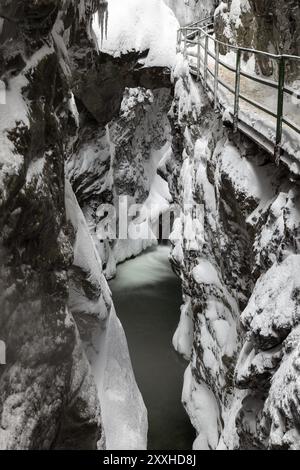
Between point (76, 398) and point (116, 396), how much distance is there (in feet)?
7.50

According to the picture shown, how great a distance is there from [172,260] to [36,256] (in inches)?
333

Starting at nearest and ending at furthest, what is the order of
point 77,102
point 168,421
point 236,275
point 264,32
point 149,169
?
point 236,275, point 264,32, point 168,421, point 77,102, point 149,169

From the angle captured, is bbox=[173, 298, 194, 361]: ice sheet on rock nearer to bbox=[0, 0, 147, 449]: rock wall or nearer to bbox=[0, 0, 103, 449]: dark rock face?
bbox=[0, 0, 147, 449]: rock wall

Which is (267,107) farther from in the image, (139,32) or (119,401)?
(139,32)

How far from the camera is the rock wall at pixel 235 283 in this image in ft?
17.0

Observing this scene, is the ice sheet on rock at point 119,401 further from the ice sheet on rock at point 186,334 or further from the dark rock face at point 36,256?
the ice sheet on rock at point 186,334

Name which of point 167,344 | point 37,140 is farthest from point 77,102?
point 37,140

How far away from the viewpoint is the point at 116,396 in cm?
893

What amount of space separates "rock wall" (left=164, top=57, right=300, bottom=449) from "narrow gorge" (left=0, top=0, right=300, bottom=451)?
26 millimetres

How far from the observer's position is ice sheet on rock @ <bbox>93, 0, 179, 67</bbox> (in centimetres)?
1675

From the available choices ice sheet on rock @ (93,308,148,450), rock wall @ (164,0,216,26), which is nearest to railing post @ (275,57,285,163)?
ice sheet on rock @ (93,308,148,450)

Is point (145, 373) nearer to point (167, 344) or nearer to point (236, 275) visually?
point (167, 344)

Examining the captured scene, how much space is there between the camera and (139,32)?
56.2 ft

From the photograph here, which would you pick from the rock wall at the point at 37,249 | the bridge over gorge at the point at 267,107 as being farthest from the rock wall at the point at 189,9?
the rock wall at the point at 37,249
